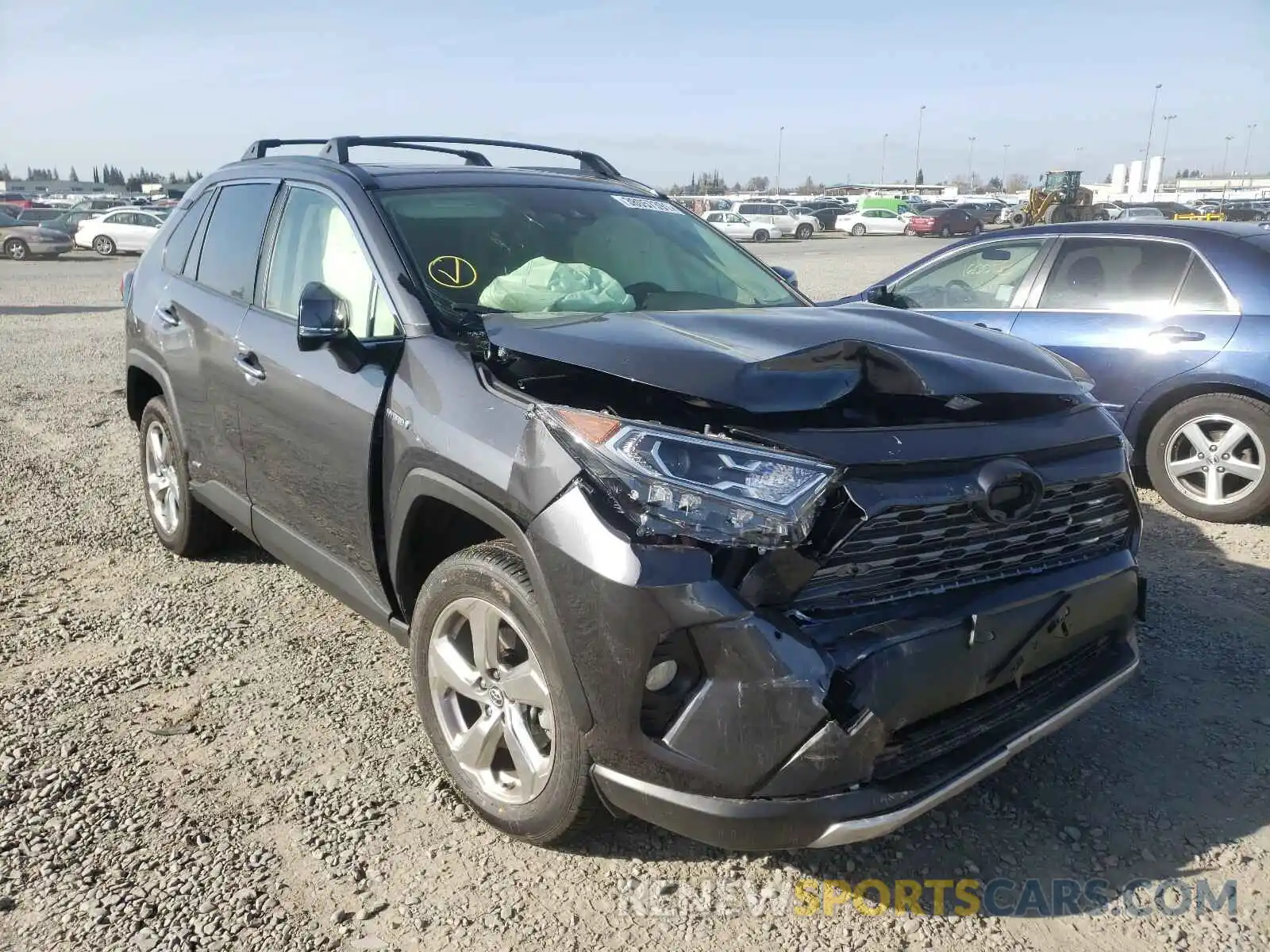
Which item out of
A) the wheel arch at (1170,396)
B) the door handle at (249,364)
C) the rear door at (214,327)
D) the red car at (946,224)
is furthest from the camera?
the red car at (946,224)

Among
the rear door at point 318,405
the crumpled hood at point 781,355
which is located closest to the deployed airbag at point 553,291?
the crumpled hood at point 781,355

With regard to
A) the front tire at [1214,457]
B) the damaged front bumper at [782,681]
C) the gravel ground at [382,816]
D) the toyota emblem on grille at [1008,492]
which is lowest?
the gravel ground at [382,816]

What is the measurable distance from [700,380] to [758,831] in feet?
3.39

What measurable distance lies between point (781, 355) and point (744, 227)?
1638 inches

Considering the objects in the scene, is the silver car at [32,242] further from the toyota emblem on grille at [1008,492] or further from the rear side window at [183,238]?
the toyota emblem on grille at [1008,492]

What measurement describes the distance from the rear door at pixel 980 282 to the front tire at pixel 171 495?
163 inches

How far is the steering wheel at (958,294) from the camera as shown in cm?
665

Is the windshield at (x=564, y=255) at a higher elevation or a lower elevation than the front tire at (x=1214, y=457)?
higher

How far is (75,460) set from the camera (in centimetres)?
679

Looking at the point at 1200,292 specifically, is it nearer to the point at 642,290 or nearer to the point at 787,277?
the point at 787,277

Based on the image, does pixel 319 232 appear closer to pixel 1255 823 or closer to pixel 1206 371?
pixel 1255 823

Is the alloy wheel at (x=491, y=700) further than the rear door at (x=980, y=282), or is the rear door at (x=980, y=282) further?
the rear door at (x=980, y=282)

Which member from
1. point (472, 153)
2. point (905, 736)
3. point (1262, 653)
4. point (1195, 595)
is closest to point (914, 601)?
point (905, 736)

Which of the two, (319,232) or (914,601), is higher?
(319,232)
